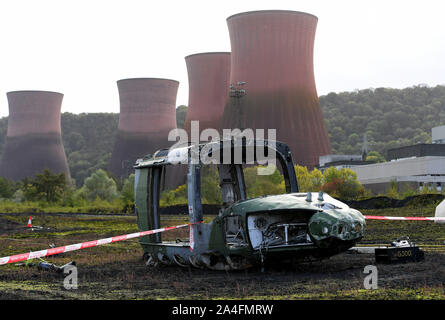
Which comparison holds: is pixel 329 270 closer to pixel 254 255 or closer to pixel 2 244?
pixel 254 255

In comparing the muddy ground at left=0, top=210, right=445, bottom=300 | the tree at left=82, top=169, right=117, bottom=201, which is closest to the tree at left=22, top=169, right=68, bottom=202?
the tree at left=82, top=169, right=117, bottom=201

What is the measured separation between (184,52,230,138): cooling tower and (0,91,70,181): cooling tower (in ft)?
48.7

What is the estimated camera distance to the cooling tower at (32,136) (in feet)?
204

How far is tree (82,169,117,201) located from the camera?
196 ft

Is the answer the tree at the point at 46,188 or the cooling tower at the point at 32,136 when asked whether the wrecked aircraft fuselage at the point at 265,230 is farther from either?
the cooling tower at the point at 32,136

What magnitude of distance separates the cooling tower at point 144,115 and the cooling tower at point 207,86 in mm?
4774

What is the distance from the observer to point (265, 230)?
8555 millimetres

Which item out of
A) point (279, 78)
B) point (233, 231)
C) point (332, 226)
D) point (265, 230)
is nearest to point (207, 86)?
point (279, 78)

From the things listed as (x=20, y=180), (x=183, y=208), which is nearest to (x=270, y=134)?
(x=183, y=208)

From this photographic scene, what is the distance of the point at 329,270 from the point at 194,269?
6.89 feet

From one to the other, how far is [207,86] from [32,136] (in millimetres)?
19905

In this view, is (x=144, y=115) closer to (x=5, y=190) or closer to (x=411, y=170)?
(x=5, y=190)

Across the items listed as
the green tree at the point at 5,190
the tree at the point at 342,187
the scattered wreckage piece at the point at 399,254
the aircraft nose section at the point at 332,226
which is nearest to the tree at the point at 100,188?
the green tree at the point at 5,190
